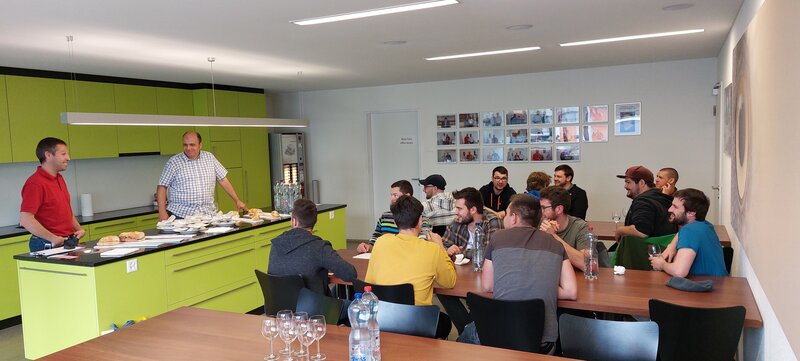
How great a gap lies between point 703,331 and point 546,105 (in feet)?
17.5

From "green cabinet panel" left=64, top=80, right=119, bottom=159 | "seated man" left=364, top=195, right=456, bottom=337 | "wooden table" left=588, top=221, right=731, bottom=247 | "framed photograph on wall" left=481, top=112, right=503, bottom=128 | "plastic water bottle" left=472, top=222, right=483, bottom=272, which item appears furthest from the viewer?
"framed photograph on wall" left=481, top=112, right=503, bottom=128

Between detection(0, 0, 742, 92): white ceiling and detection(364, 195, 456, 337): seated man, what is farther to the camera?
detection(0, 0, 742, 92): white ceiling

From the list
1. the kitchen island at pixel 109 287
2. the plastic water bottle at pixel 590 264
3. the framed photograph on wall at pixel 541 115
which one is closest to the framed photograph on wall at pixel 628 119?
the framed photograph on wall at pixel 541 115

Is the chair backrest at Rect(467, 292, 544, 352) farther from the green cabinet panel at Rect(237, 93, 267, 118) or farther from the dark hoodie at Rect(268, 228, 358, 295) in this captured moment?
the green cabinet panel at Rect(237, 93, 267, 118)

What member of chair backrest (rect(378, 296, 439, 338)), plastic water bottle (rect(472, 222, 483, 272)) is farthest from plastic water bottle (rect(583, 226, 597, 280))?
chair backrest (rect(378, 296, 439, 338))

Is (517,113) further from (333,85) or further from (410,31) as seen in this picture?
(410,31)

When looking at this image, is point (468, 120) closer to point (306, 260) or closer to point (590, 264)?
point (590, 264)

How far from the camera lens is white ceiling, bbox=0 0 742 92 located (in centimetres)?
354

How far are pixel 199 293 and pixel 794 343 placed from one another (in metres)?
4.12

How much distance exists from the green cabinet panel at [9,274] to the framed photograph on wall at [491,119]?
5.50m

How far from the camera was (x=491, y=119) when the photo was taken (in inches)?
310

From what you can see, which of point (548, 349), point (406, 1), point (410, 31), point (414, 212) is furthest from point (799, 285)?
point (410, 31)

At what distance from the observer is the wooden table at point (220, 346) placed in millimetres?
2170

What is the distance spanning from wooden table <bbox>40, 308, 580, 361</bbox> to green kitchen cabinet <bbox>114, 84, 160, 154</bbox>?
4686 millimetres
